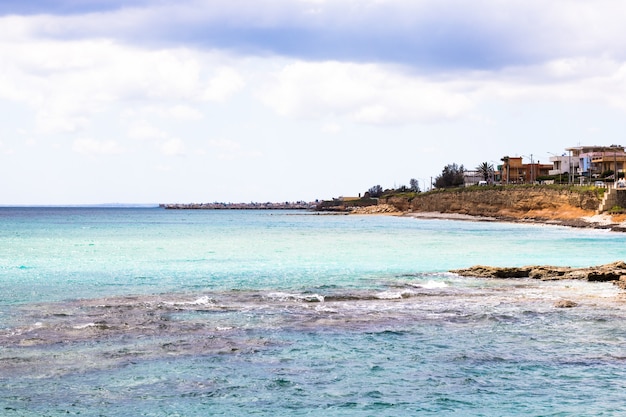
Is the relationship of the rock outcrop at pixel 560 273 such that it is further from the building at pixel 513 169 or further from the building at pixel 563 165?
the building at pixel 513 169

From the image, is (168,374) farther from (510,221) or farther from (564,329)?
(510,221)

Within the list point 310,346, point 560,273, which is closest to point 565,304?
point 560,273

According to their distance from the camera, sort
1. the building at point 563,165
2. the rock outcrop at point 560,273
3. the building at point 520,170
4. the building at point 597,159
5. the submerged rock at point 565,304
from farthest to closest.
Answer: the building at point 520,170, the building at point 563,165, the building at point 597,159, the rock outcrop at point 560,273, the submerged rock at point 565,304

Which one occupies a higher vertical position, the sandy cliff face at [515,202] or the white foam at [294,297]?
the sandy cliff face at [515,202]

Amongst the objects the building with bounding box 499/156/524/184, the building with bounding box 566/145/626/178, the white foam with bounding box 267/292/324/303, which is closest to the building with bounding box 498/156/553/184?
the building with bounding box 499/156/524/184

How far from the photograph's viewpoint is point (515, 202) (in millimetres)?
135625

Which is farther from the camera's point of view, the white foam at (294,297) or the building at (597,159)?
the building at (597,159)

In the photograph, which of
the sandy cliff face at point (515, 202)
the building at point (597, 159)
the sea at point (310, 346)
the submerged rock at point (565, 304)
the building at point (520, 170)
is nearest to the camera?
the sea at point (310, 346)

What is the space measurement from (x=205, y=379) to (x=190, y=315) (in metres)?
7.78

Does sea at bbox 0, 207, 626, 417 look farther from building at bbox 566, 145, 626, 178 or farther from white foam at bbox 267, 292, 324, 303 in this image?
building at bbox 566, 145, 626, 178

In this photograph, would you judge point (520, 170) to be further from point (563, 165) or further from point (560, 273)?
point (560, 273)

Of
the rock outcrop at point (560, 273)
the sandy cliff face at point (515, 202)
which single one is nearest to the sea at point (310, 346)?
the rock outcrop at point (560, 273)

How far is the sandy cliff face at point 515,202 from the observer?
11394cm

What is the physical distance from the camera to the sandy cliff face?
4486 inches
